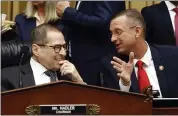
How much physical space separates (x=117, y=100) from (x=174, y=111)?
0.53 ft

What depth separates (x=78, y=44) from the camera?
1.82m

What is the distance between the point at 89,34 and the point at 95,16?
0.09 meters

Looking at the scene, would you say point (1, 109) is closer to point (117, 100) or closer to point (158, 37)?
point (117, 100)

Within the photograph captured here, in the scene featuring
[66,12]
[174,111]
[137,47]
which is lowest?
[174,111]

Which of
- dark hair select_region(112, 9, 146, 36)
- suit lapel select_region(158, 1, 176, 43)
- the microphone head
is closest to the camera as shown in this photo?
the microphone head

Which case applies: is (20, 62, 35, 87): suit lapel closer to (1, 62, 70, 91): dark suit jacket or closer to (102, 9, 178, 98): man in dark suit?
(1, 62, 70, 91): dark suit jacket

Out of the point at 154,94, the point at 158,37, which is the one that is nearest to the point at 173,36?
the point at 158,37

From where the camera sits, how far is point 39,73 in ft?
5.28

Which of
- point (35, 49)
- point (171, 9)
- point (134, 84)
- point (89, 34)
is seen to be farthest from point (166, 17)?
point (35, 49)

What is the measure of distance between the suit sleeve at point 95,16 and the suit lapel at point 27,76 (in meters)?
0.28

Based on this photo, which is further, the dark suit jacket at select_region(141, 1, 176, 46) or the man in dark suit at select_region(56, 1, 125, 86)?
the dark suit jacket at select_region(141, 1, 176, 46)

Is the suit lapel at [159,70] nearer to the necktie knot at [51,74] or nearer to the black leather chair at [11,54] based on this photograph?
the necktie knot at [51,74]

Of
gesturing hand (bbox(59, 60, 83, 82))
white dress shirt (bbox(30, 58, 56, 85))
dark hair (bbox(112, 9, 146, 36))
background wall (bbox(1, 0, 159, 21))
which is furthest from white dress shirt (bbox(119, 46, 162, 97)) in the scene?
background wall (bbox(1, 0, 159, 21))

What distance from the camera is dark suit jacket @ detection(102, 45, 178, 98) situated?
1.59m
